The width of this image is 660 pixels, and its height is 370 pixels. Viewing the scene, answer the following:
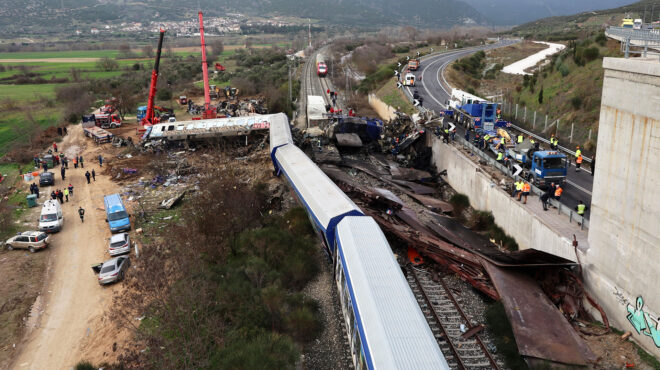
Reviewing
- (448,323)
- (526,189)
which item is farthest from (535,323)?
(526,189)

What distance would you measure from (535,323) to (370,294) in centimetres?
689

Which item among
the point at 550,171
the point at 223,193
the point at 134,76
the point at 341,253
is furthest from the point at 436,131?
the point at 134,76

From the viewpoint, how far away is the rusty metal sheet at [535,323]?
14914 millimetres

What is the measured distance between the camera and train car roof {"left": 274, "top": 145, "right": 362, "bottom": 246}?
18.5m

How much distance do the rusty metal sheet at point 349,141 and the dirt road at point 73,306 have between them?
16.8 m

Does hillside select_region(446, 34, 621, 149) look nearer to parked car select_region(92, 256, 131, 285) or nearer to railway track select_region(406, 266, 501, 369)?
railway track select_region(406, 266, 501, 369)

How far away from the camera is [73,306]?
2103cm

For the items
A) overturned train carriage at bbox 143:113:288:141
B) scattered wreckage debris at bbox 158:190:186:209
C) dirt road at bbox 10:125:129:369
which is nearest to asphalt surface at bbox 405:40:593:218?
overturned train carriage at bbox 143:113:288:141

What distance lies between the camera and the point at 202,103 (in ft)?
236

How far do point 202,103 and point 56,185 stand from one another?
35.0 m

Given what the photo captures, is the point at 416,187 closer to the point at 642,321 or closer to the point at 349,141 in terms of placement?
the point at 349,141

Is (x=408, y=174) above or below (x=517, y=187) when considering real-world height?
below

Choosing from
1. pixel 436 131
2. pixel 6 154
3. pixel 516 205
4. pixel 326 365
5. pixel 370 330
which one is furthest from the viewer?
pixel 6 154

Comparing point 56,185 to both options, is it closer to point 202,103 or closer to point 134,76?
point 202,103
